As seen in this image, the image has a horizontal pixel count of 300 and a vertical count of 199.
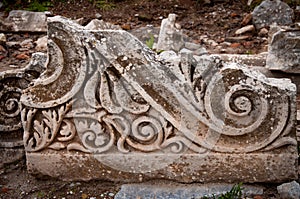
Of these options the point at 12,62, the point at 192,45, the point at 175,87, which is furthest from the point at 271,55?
the point at 12,62

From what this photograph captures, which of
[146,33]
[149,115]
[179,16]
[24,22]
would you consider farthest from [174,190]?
[179,16]

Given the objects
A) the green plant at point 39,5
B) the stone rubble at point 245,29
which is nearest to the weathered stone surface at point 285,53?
the stone rubble at point 245,29

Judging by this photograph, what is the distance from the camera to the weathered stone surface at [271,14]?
22.7ft

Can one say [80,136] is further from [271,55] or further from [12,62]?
[12,62]

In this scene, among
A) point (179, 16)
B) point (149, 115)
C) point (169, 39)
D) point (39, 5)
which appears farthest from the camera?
point (39, 5)

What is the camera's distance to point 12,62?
601 cm

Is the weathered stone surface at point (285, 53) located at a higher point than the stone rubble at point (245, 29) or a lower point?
Answer: lower

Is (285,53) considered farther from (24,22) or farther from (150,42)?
Answer: (24,22)

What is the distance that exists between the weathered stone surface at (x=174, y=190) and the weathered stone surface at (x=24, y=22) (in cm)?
410

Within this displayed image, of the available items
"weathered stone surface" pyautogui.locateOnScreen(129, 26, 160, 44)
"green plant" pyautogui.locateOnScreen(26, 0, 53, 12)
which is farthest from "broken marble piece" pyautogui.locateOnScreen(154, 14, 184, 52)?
"green plant" pyautogui.locateOnScreen(26, 0, 53, 12)

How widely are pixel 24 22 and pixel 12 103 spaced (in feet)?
12.1

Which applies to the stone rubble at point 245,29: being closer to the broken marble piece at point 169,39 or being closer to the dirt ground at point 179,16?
the dirt ground at point 179,16

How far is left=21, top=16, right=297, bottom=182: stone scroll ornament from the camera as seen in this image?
3.13 m

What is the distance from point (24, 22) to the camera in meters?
7.12
